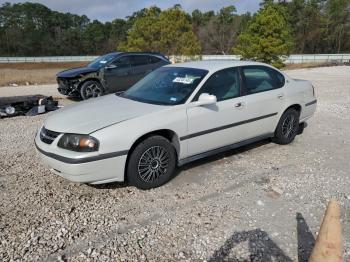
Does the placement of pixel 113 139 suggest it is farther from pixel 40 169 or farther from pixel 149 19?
pixel 149 19

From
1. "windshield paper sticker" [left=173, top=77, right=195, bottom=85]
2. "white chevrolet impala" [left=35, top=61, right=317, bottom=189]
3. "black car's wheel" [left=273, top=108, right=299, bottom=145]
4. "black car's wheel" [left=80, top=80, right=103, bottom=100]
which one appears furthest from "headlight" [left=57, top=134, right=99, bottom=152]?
"black car's wheel" [left=80, top=80, right=103, bottom=100]

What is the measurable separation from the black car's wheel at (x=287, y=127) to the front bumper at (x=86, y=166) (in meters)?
3.07

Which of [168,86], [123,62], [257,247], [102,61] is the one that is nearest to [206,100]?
[168,86]

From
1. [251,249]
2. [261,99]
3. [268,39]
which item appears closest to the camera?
[251,249]

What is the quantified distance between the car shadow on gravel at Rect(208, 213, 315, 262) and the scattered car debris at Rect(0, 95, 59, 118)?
23.9ft

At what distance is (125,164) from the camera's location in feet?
13.8

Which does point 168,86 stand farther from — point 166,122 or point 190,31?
point 190,31

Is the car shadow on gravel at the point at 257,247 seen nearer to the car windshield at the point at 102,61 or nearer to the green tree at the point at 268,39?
the car windshield at the point at 102,61

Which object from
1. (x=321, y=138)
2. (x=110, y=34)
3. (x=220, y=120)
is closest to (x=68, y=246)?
(x=220, y=120)

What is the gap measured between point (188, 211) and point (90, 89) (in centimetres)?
809

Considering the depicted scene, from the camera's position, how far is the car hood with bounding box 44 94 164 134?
4.12 metres

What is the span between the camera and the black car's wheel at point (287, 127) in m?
5.99

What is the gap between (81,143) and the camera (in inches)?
156

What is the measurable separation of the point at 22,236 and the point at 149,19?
101 ft
